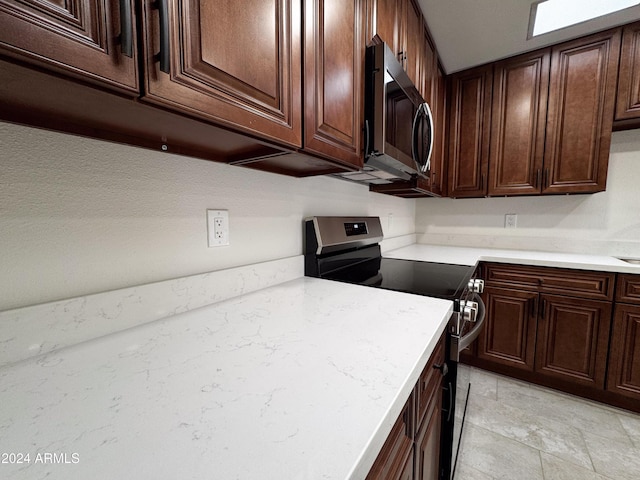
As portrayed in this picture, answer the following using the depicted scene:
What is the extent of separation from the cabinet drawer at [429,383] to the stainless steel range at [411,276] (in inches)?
3.6

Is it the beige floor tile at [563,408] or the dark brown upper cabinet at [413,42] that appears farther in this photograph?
the beige floor tile at [563,408]

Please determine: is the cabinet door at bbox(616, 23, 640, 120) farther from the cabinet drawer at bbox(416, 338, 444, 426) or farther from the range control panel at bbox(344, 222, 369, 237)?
the cabinet drawer at bbox(416, 338, 444, 426)

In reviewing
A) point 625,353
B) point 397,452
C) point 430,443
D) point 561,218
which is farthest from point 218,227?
point 561,218

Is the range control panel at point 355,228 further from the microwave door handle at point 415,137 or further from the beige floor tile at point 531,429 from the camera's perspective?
the beige floor tile at point 531,429

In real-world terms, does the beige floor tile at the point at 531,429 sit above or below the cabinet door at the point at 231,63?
below

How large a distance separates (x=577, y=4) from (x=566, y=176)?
96cm

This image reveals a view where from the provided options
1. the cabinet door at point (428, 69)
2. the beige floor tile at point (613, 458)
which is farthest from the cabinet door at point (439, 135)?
the beige floor tile at point (613, 458)

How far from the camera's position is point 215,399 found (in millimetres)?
386

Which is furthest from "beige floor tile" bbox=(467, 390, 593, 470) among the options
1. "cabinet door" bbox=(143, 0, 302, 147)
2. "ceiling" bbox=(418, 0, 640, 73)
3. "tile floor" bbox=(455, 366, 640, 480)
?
"ceiling" bbox=(418, 0, 640, 73)

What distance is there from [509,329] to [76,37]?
2.38 metres

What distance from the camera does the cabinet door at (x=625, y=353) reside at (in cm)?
147

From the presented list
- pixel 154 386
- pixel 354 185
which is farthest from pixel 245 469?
pixel 354 185

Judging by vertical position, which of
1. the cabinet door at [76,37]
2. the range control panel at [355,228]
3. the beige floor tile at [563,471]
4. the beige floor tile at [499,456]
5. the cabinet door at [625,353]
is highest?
the cabinet door at [76,37]

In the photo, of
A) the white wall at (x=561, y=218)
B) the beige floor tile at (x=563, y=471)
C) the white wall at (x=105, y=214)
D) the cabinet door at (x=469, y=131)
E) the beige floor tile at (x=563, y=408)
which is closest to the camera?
the white wall at (x=105, y=214)
